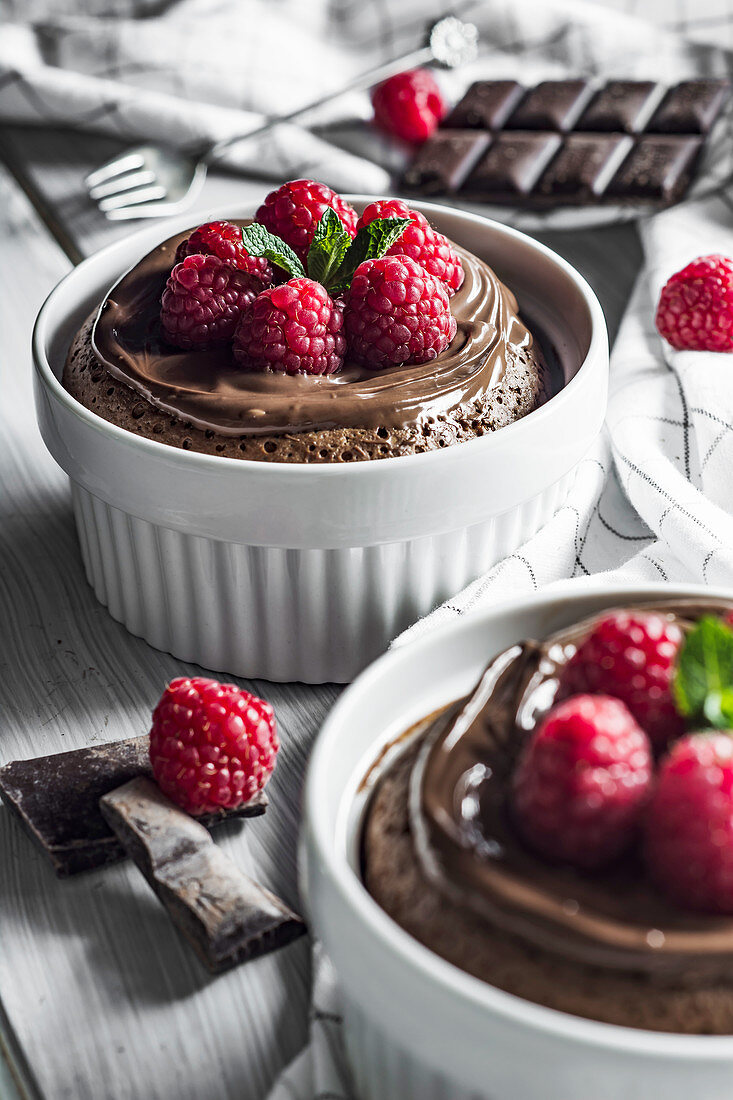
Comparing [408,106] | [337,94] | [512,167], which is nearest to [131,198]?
[337,94]

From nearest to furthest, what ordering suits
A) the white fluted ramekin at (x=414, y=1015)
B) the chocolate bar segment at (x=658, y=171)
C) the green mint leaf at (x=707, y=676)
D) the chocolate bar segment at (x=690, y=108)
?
the white fluted ramekin at (x=414, y=1015) → the green mint leaf at (x=707, y=676) → the chocolate bar segment at (x=658, y=171) → the chocolate bar segment at (x=690, y=108)

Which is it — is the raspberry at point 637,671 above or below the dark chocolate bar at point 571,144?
above

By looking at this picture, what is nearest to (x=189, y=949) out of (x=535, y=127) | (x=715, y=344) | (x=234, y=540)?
(x=234, y=540)

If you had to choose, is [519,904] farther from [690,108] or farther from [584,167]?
[690,108]

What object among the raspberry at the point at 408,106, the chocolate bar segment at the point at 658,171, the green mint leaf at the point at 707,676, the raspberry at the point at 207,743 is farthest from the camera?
the raspberry at the point at 408,106

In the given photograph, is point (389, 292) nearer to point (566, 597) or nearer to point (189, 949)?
point (566, 597)

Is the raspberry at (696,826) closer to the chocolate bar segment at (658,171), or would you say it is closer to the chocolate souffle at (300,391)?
the chocolate souffle at (300,391)

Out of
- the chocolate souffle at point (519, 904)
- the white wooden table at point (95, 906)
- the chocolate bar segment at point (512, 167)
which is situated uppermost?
the chocolate souffle at point (519, 904)

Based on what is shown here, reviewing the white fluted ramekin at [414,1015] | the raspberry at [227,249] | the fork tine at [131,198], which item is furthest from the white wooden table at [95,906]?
the fork tine at [131,198]
